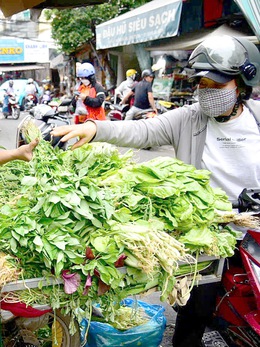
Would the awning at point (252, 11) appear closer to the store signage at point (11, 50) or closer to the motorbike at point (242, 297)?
the motorbike at point (242, 297)

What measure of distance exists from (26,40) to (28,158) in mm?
30274

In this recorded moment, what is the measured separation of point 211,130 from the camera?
2.39m

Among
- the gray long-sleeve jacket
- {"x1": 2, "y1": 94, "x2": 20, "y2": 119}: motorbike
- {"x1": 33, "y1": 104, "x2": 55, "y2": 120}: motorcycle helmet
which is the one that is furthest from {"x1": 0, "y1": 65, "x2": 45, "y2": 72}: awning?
the gray long-sleeve jacket

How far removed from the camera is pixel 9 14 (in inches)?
149

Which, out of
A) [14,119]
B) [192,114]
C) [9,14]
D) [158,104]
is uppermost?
[9,14]

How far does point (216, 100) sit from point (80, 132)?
71 centimetres

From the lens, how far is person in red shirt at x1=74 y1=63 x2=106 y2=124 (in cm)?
700

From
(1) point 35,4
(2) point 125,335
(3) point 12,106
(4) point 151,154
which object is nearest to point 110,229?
(2) point 125,335

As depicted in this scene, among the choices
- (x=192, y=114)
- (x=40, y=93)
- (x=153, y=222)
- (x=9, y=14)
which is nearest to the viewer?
(x=153, y=222)

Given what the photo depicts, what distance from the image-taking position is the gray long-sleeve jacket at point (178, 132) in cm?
238

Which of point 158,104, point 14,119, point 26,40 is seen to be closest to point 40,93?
point 14,119

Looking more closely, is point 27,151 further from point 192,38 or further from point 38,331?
point 192,38

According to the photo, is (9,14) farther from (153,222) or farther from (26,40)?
(26,40)

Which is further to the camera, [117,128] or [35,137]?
[117,128]
